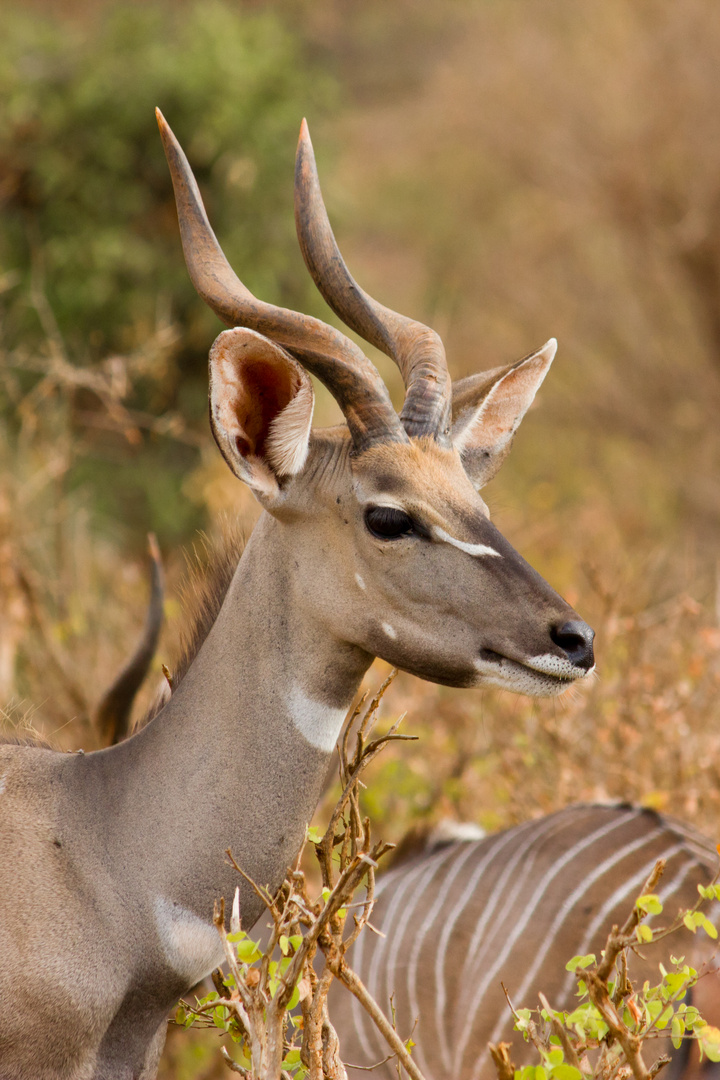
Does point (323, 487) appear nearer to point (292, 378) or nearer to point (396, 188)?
point (292, 378)

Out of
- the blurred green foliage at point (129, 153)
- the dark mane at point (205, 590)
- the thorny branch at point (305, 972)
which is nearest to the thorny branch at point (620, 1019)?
the thorny branch at point (305, 972)

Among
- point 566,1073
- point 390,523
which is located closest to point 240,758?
point 390,523

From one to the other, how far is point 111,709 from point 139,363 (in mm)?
1940

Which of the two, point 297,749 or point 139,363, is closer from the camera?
point 297,749

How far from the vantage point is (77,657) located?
536 cm

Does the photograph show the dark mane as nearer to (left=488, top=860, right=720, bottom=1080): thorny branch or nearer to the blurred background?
the blurred background

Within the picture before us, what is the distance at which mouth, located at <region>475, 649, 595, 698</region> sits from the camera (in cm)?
213

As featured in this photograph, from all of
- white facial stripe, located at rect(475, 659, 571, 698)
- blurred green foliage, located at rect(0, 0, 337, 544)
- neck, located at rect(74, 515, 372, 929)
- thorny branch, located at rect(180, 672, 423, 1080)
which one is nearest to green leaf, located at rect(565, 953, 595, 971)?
thorny branch, located at rect(180, 672, 423, 1080)

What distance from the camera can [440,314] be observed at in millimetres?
9461

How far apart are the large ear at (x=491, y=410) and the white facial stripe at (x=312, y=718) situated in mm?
654

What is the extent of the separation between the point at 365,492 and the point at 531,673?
1.60 ft

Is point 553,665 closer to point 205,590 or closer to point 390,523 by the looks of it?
point 390,523

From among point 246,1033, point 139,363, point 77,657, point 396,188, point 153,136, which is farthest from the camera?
point 396,188

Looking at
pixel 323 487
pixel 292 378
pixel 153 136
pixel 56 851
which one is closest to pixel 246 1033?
pixel 56 851
